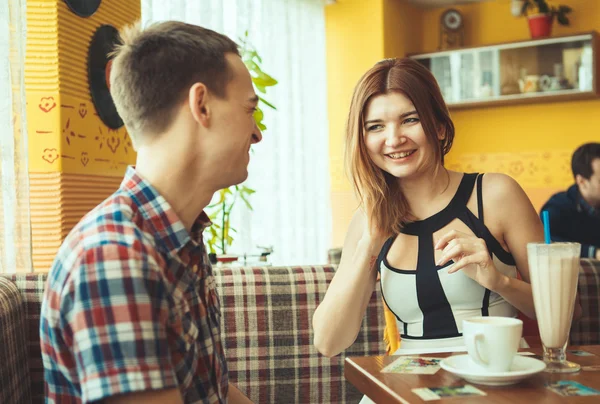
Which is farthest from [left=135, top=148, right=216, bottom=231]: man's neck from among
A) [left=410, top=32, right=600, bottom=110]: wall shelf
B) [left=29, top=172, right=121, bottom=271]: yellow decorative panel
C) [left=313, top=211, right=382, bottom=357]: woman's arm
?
[left=410, top=32, right=600, bottom=110]: wall shelf

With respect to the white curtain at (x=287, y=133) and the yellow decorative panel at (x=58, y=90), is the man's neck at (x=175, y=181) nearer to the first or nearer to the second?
the yellow decorative panel at (x=58, y=90)

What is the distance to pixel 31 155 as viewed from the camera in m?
2.94

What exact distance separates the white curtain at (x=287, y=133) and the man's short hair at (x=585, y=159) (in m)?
1.94

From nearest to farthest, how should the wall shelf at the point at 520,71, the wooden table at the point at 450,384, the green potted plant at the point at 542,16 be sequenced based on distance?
the wooden table at the point at 450,384 < the wall shelf at the point at 520,71 < the green potted plant at the point at 542,16

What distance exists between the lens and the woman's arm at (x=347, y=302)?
1.78 meters

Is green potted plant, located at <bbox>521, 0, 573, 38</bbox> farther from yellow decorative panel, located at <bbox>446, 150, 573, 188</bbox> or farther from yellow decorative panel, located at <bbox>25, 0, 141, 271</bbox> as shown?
yellow decorative panel, located at <bbox>25, 0, 141, 271</bbox>

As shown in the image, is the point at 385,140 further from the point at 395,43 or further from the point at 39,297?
the point at 395,43

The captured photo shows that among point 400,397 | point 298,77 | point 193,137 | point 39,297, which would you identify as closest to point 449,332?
point 400,397

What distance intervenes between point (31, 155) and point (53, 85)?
0.31 m

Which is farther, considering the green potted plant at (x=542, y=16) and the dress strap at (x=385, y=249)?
the green potted plant at (x=542, y=16)

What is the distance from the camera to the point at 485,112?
608cm

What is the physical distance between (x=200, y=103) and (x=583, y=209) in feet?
12.4

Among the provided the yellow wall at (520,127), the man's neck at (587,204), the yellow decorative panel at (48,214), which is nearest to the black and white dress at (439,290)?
the yellow decorative panel at (48,214)

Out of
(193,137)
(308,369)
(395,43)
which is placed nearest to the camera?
A: (193,137)
